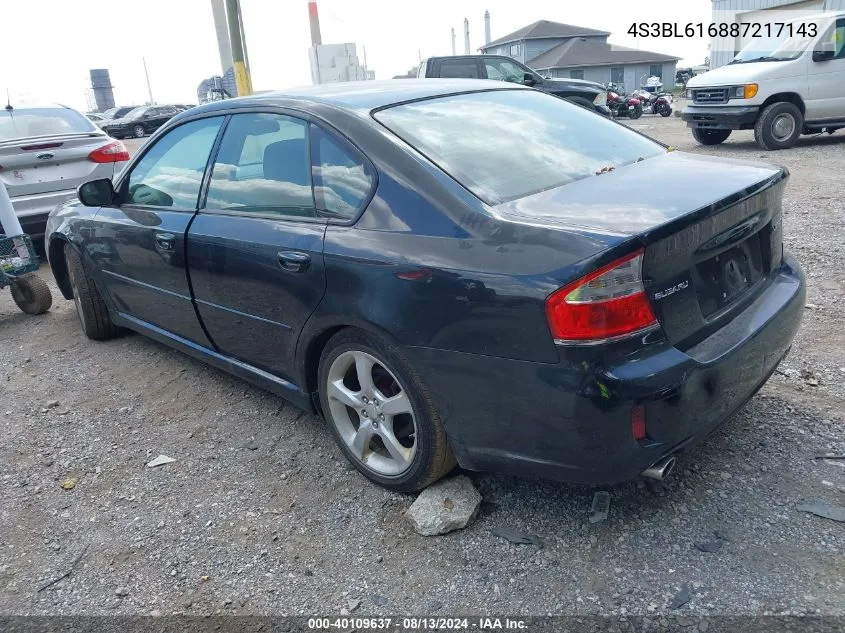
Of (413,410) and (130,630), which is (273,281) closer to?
(413,410)

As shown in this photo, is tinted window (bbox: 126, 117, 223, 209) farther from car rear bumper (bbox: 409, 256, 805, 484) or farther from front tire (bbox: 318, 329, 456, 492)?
car rear bumper (bbox: 409, 256, 805, 484)

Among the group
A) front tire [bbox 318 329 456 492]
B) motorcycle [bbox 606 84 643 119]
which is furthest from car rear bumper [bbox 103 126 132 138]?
front tire [bbox 318 329 456 492]

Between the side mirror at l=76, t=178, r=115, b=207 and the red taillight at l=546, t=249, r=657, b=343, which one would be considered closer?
the red taillight at l=546, t=249, r=657, b=343

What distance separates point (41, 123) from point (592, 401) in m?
7.54

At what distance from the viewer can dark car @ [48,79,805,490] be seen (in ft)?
7.10

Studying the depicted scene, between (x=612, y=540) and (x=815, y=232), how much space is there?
15.4 ft

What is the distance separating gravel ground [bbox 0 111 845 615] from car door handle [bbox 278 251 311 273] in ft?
3.10

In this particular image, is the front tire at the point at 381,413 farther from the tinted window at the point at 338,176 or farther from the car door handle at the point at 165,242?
the car door handle at the point at 165,242

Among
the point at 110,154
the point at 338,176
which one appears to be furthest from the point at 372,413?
the point at 110,154

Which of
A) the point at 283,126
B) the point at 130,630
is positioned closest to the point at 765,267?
the point at 283,126

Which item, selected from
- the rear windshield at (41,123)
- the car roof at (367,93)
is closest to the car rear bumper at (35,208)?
the rear windshield at (41,123)

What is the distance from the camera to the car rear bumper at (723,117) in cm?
1118

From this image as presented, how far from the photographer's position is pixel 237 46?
Answer: 14727 millimetres

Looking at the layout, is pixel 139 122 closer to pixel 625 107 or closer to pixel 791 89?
pixel 625 107
